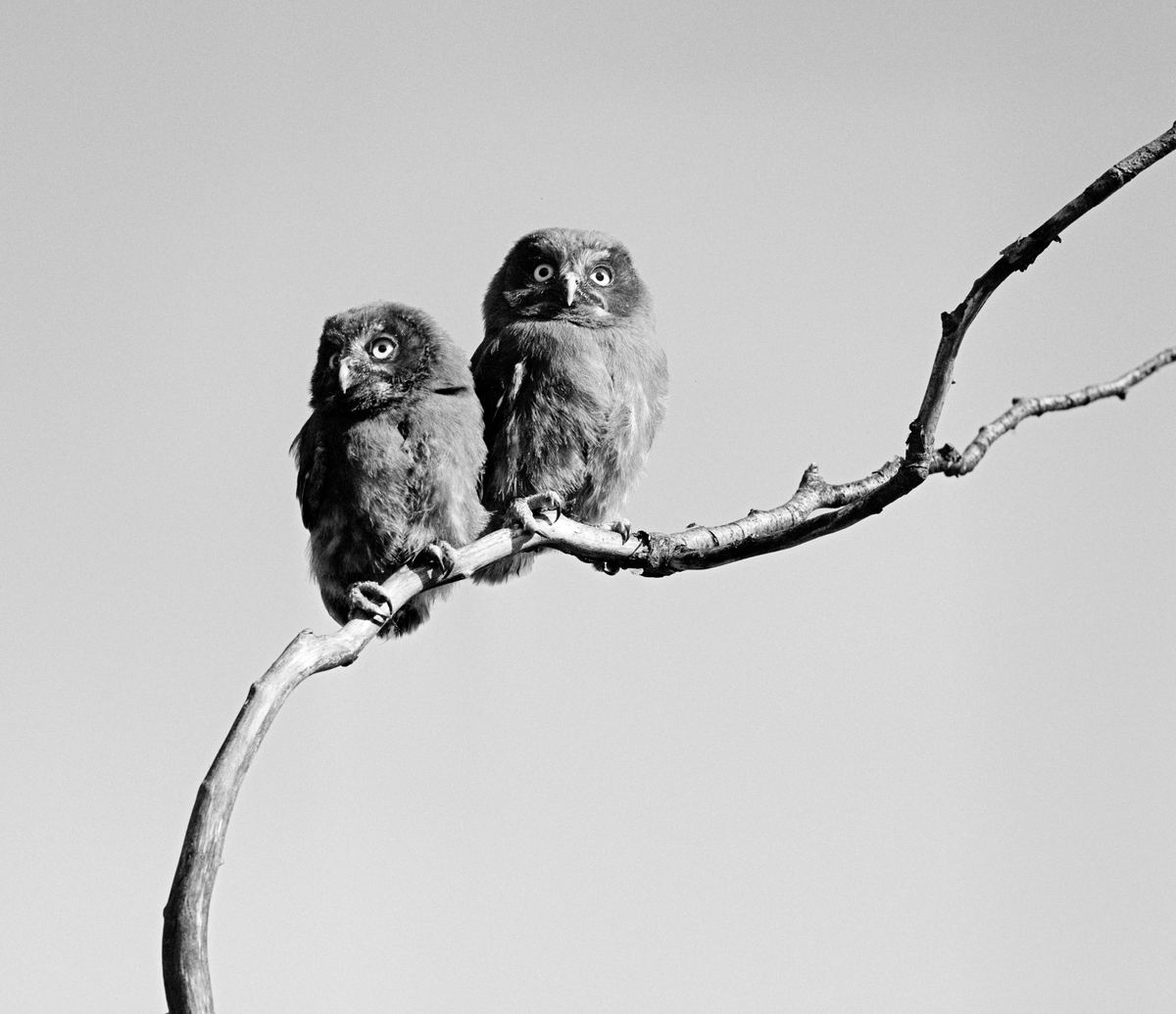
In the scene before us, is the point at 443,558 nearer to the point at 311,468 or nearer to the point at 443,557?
the point at 443,557

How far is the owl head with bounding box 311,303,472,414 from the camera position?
5305mm

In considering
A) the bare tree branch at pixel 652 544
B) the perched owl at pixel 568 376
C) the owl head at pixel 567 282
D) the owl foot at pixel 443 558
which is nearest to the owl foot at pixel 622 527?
the bare tree branch at pixel 652 544

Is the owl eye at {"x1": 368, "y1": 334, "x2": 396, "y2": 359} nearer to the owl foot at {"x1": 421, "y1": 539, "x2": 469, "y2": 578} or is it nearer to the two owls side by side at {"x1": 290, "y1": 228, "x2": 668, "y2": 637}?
the two owls side by side at {"x1": 290, "y1": 228, "x2": 668, "y2": 637}

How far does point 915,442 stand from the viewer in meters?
4.67

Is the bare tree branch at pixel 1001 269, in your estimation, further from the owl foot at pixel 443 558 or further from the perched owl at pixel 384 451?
the perched owl at pixel 384 451

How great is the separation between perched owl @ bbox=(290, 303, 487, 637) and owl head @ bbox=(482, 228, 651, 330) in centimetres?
76

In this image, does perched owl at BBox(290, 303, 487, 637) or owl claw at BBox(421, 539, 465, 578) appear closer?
owl claw at BBox(421, 539, 465, 578)

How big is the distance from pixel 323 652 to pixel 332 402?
6.12ft

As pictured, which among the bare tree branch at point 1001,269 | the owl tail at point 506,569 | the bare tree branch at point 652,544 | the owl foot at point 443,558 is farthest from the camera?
the owl tail at point 506,569

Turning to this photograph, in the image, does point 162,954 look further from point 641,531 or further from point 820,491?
point 820,491

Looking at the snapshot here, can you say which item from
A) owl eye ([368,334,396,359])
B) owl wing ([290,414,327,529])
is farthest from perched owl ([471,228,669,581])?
owl wing ([290,414,327,529])

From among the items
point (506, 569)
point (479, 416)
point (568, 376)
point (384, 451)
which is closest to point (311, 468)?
point (384, 451)

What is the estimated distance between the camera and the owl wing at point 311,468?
5324mm

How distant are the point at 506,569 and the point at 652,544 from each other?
43.4 inches
